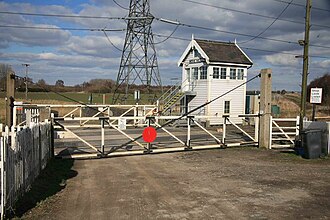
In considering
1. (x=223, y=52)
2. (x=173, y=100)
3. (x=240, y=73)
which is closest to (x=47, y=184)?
(x=173, y=100)

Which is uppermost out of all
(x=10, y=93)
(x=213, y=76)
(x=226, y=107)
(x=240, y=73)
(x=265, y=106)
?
(x=240, y=73)

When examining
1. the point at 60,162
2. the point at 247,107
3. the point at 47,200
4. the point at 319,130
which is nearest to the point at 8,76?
the point at 60,162

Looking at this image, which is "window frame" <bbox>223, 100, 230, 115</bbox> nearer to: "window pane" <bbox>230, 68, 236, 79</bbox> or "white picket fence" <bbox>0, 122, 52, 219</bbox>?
"window pane" <bbox>230, 68, 236, 79</bbox>

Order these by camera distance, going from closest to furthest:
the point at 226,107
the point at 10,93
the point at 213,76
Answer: the point at 10,93, the point at 213,76, the point at 226,107

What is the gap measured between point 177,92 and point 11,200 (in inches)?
981

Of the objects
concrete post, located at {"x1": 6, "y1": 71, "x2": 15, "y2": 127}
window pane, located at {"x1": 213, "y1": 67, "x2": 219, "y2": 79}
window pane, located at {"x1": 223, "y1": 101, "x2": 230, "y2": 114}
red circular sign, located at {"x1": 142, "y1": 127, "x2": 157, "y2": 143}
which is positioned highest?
window pane, located at {"x1": 213, "y1": 67, "x2": 219, "y2": 79}

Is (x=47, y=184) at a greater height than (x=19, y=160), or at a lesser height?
lesser

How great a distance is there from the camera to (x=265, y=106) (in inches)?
621

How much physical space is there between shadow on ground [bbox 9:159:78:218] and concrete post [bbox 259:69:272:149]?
8.35m

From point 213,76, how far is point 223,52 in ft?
9.32

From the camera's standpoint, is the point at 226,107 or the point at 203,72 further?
the point at 226,107

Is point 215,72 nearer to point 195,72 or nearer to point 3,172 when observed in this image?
point 195,72

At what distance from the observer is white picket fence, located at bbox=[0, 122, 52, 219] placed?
6.00m

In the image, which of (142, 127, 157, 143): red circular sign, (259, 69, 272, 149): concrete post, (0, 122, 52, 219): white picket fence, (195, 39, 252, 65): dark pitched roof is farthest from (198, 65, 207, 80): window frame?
(0, 122, 52, 219): white picket fence
